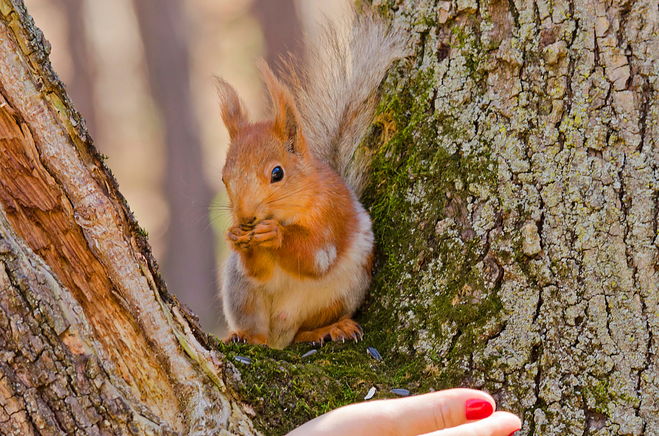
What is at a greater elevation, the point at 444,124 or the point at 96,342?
the point at 444,124

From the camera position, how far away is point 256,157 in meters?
2.21

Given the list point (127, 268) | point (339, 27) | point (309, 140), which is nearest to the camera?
point (127, 268)

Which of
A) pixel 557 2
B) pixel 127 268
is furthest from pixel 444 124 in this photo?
pixel 127 268

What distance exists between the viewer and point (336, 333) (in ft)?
6.63

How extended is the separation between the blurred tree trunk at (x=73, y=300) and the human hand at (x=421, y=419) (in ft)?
0.65

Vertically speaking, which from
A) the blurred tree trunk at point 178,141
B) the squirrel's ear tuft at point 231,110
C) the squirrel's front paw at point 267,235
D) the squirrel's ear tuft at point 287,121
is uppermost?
the blurred tree trunk at point 178,141

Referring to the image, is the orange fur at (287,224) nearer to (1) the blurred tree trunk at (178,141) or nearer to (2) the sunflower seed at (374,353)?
(2) the sunflower seed at (374,353)

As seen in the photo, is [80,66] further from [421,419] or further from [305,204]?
[421,419]

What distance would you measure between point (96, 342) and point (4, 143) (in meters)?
0.33

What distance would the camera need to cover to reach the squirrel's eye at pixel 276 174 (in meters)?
2.20

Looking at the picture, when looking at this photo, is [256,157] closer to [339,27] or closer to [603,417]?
[339,27]

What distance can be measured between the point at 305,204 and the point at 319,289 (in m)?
0.25

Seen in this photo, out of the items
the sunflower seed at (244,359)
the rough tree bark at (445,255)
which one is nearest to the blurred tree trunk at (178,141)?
the rough tree bark at (445,255)

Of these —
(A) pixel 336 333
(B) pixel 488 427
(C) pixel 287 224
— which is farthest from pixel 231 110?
(B) pixel 488 427
